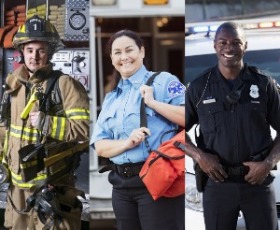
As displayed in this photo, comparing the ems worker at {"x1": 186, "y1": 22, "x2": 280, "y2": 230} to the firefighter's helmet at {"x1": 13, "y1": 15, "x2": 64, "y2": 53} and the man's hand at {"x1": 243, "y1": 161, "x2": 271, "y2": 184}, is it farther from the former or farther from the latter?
the firefighter's helmet at {"x1": 13, "y1": 15, "x2": 64, "y2": 53}

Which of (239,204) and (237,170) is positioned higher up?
(237,170)

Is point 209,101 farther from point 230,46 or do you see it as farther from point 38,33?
point 38,33

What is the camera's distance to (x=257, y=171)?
3307 millimetres

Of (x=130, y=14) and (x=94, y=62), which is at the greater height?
(x=130, y=14)

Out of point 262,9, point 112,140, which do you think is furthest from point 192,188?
point 262,9

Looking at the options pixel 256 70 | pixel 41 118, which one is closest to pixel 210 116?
pixel 256 70

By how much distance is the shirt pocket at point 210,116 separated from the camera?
3328 millimetres

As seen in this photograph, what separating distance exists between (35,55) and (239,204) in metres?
1.66

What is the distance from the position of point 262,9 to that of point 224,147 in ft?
2.92

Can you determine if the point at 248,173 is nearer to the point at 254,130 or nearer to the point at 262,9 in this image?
the point at 254,130

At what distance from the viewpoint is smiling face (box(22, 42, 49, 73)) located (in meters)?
3.64

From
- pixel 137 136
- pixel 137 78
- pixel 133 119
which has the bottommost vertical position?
pixel 137 136

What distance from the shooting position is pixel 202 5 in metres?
3.38

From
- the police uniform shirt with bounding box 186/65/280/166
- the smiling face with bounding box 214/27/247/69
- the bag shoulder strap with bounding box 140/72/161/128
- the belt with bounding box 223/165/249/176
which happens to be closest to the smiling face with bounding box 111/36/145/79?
the bag shoulder strap with bounding box 140/72/161/128
